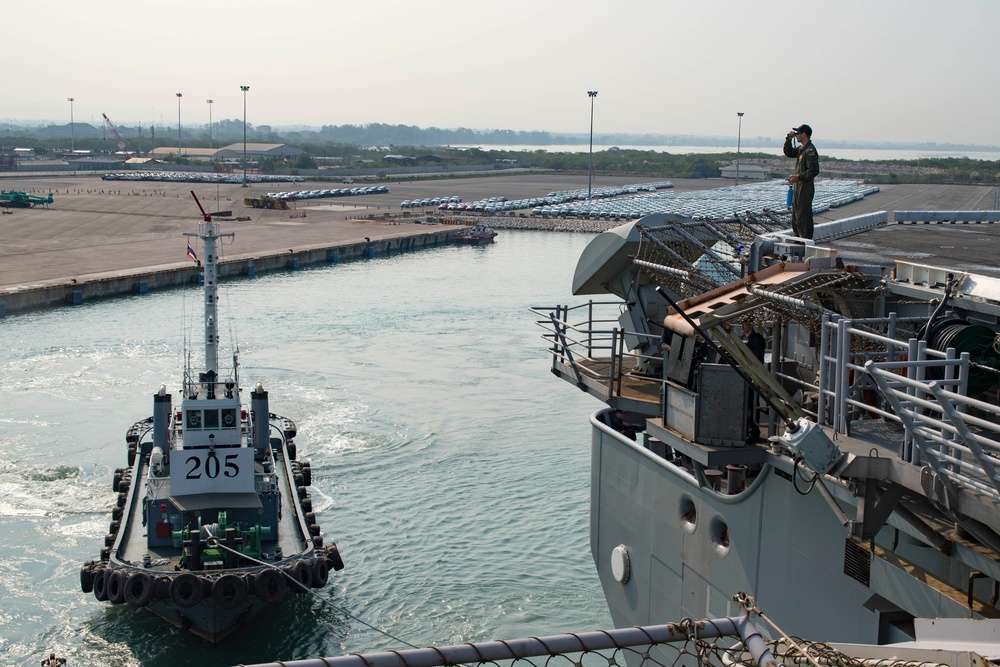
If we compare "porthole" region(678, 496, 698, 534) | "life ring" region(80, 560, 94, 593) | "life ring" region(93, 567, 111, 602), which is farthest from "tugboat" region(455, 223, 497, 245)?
"porthole" region(678, 496, 698, 534)

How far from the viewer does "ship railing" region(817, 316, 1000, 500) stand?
20.6ft

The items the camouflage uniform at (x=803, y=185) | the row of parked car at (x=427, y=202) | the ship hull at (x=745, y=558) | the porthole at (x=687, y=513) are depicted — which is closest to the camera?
the ship hull at (x=745, y=558)

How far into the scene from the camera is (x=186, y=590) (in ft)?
56.2

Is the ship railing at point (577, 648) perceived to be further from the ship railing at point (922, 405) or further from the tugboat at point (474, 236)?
the tugboat at point (474, 236)

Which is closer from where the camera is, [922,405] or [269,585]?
[922,405]

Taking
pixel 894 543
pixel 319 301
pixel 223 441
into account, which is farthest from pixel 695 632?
pixel 319 301

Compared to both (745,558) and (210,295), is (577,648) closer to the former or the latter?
(745,558)

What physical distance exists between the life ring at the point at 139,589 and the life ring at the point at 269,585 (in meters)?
1.69

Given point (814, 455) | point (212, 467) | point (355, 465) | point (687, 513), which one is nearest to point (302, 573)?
point (212, 467)

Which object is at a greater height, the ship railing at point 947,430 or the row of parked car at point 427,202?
the row of parked car at point 427,202

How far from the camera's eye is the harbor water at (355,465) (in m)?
18.1

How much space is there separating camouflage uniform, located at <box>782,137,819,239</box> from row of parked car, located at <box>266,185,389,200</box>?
309ft

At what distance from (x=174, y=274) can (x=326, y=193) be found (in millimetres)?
58802

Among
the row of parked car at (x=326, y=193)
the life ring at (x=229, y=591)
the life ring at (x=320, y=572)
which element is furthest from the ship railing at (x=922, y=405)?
the row of parked car at (x=326, y=193)
